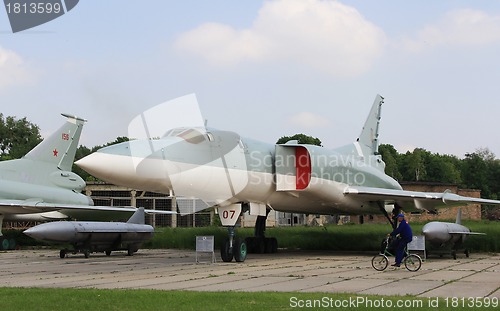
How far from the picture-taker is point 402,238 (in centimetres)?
1230

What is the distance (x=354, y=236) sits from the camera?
21734 millimetres

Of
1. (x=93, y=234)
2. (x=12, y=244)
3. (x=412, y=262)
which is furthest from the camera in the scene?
(x=12, y=244)

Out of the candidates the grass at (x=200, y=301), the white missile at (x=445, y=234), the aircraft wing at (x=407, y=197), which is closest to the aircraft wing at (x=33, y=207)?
the aircraft wing at (x=407, y=197)

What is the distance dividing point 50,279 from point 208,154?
4.18m

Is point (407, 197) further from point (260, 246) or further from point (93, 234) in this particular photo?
point (93, 234)

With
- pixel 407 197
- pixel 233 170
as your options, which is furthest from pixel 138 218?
pixel 407 197

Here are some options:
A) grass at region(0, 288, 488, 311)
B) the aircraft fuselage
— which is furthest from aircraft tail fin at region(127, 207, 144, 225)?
grass at region(0, 288, 488, 311)

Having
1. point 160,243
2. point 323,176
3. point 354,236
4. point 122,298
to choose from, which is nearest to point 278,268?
point 323,176

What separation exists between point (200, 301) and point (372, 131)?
52.1 feet

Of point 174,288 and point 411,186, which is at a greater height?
point 411,186

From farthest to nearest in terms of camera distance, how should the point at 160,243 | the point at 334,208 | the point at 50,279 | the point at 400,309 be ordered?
the point at 160,243, the point at 334,208, the point at 50,279, the point at 400,309

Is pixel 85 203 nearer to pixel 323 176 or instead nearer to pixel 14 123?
pixel 323 176

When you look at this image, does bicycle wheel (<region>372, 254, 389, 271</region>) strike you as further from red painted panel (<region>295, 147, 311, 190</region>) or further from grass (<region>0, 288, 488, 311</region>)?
grass (<region>0, 288, 488, 311</region>)

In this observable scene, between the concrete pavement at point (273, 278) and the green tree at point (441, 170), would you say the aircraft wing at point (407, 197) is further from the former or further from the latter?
the green tree at point (441, 170)
